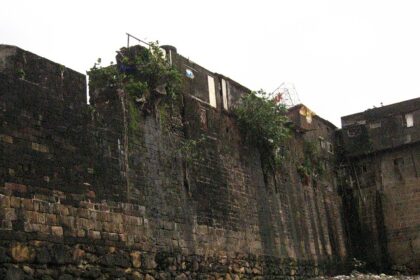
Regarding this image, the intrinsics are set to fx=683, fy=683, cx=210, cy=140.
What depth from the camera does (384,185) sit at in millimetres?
23016

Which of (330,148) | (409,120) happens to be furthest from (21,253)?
(409,120)

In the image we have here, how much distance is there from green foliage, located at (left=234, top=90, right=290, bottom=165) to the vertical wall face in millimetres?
301

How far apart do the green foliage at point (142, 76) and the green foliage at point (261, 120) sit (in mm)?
3240

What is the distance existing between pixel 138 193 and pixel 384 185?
41.3ft

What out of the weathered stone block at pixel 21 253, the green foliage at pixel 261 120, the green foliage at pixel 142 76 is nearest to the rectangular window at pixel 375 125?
the green foliage at pixel 261 120

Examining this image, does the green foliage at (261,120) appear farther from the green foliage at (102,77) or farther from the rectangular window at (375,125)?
the rectangular window at (375,125)

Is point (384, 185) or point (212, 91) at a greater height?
point (212, 91)

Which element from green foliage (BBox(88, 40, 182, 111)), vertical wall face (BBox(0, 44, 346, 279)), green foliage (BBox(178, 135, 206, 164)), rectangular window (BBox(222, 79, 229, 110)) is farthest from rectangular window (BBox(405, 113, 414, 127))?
green foliage (BBox(88, 40, 182, 111))

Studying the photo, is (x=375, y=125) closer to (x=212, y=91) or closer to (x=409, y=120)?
(x=409, y=120)

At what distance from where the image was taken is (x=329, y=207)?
21.7m

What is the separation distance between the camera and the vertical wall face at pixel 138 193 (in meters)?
10.1

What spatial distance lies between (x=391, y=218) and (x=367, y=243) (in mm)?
1153

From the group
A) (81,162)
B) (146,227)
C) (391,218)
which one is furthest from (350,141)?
(81,162)

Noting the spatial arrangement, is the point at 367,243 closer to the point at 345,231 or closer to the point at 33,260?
the point at 345,231
